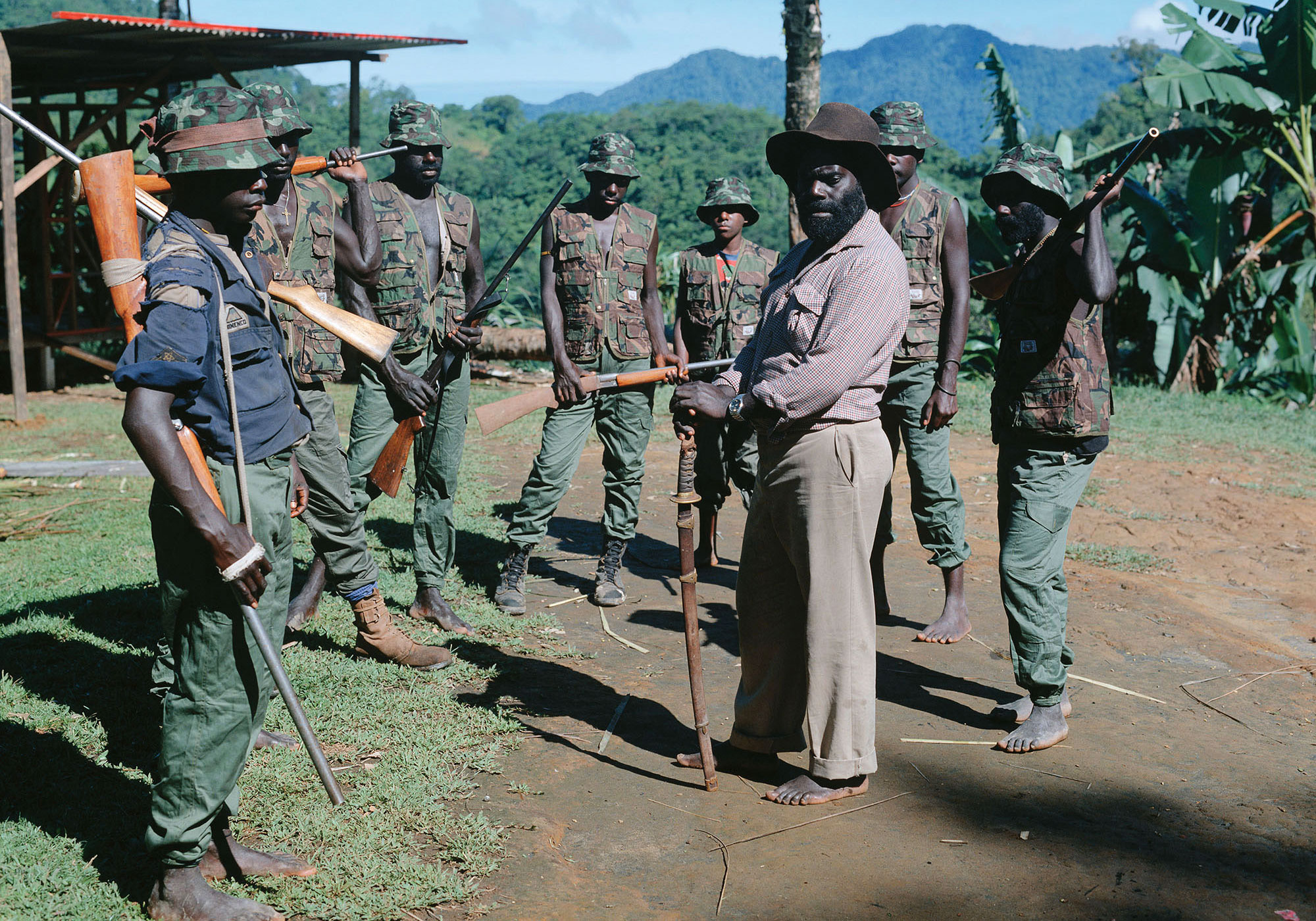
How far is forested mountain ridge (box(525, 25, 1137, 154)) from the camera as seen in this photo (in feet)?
419

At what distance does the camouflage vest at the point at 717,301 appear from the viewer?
695 cm

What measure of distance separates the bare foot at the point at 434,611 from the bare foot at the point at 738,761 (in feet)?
6.03

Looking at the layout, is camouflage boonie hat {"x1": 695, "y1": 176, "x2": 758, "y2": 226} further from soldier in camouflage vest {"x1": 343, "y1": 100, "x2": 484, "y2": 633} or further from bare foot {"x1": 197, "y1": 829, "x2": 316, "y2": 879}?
bare foot {"x1": 197, "y1": 829, "x2": 316, "y2": 879}

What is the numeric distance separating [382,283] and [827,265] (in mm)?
2847

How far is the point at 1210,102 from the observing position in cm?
1310

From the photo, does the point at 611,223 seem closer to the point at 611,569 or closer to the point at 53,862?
the point at 611,569

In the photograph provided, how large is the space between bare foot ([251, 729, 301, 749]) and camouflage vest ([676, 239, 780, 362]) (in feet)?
12.5

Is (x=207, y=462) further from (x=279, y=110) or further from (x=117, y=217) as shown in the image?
(x=279, y=110)

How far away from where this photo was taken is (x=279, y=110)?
156 inches

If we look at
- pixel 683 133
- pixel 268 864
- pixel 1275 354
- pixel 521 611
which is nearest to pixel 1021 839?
pixel 268 864

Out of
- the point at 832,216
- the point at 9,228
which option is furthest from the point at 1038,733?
the point at 9,228

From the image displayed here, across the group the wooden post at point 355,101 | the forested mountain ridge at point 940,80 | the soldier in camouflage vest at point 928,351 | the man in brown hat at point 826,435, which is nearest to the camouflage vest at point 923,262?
the soldier in camouflage vest at point 928,351

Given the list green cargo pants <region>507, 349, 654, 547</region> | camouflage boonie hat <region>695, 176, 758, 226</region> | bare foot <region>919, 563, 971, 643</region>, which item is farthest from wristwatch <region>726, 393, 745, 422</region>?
camouflage boonie hat <region>695, 176, 758, 226</region>

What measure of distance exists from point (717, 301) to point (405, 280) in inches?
87.6
